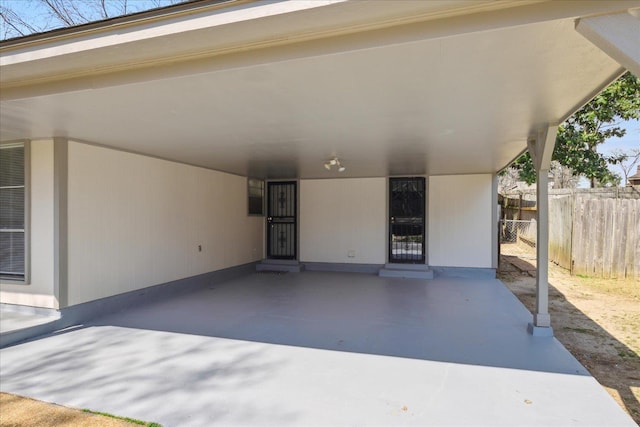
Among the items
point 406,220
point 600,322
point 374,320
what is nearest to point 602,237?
point 600,322

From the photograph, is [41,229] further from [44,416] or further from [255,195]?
[255,195]

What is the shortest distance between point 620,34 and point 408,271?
6.67 m

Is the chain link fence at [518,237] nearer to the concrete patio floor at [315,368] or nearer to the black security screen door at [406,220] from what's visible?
the black security screen door at [406,220]

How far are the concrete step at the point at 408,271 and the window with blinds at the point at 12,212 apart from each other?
6.26m

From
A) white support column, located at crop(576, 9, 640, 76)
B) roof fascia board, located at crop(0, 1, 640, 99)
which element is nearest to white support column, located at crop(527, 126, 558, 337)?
white support column, located at crop(576, 9, 640, 76)

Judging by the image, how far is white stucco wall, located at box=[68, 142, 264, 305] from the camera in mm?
4605

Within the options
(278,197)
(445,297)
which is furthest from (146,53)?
(278,197)

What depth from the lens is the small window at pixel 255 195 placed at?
8680mm

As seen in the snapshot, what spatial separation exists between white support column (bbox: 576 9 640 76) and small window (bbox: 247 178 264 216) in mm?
7548

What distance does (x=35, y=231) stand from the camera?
4.50 meters

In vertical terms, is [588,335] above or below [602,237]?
below

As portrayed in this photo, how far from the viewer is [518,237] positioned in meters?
12.6

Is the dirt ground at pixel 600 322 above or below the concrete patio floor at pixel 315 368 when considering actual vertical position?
below

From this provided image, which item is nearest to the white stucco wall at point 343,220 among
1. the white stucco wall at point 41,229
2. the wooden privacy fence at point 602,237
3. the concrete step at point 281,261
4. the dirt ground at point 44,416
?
the concrete step at point 281,261
